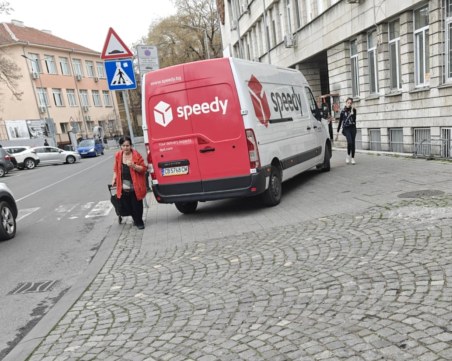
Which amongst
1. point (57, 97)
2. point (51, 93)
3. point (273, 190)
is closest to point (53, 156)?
point (51, 93)

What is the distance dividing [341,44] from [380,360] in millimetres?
17683

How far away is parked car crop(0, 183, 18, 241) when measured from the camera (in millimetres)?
7934

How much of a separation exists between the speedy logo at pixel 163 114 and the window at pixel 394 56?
1037 cm

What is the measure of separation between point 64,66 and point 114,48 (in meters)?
51.3

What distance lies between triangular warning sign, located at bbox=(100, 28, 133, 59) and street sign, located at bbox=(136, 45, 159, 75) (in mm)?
3196

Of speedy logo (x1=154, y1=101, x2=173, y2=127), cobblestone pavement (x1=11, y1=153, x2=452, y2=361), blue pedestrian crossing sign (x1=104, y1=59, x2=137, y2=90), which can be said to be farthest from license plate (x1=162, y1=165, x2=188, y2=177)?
blue pedestrian crossing sign (x1=104, y1=59, x2=137, y2=90)

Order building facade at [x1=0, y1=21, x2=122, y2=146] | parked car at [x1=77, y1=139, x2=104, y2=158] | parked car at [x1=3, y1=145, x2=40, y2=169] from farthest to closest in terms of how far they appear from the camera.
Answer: building facade at [x1=0, y1=21, x2=122, y2=146]
parked car at [x1=77, y1=139, x2=104, y2=158]
parked car at [x1=3, y1=145, x2=40, y2=169]

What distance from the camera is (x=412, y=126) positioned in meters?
13.7

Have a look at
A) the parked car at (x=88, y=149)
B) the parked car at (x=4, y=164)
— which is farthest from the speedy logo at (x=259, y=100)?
the parked car at (x=88, y=149)

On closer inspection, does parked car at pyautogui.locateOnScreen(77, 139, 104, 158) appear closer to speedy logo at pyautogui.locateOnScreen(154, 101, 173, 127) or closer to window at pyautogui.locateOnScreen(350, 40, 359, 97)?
window at pyautogui.locateOnScreen(350, 40, 359, 97)

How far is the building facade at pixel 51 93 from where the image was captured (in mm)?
43312

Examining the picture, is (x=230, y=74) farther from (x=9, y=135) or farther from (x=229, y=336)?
(x=9, y=135)

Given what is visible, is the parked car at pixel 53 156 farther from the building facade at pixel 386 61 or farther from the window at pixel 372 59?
the window at pixel 372 59

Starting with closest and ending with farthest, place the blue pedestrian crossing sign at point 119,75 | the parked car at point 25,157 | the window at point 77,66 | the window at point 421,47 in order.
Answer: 1. the blue pedestrian crossing sign at point 119,75
2. the window at point 421,47
3. the parked car at point 25,157
4. the window at point 77,66
